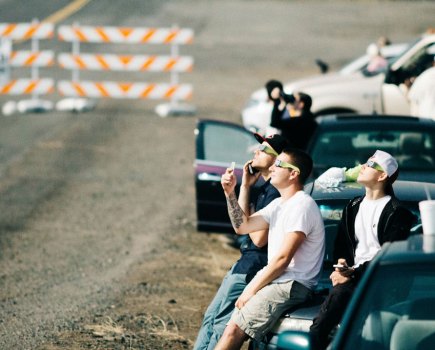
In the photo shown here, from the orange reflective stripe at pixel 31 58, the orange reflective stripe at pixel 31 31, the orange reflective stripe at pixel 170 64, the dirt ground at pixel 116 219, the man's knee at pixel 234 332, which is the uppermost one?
the orange reflective stripe at pixel 31 31

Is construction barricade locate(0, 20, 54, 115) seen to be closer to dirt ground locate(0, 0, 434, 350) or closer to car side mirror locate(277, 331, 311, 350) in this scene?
dirt ground locate(0, 0, 434, 350)

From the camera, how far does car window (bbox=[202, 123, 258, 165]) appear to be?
11602 millimetres

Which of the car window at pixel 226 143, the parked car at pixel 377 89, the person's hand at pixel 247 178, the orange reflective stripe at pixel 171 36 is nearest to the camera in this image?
the person's hand at pixel 247 178

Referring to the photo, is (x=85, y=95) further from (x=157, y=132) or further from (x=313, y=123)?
(x=313, y=123)

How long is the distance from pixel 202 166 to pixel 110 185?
4.78m

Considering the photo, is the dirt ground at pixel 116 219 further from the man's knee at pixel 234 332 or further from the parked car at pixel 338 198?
Result: the man's knee at pixel 234 332

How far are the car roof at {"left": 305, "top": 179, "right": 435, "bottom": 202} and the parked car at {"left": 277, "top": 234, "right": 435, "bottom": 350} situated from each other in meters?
2.24

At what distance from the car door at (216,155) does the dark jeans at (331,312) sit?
4.92m

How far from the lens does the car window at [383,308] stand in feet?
17.7

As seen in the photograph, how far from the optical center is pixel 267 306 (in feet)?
22.6

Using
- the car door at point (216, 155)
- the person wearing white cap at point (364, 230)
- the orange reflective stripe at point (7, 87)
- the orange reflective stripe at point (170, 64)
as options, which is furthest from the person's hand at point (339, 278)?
the orange reflective stripe at point (7, 87)

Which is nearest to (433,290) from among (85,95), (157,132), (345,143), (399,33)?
(345,143)

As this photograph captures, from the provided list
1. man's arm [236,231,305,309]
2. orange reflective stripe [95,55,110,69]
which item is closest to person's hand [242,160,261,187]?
man's arm [236,231,305,309]

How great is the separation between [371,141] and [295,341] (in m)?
6.39
